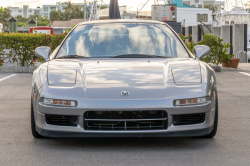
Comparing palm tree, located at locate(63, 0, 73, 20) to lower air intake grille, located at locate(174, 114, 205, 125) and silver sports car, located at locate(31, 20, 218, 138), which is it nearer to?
silver sports car, located at locate(31, 20, 218, 138)

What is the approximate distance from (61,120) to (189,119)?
125cm

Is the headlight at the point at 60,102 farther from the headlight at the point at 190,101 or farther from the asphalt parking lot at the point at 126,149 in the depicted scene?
the headlight at the point at 190,101

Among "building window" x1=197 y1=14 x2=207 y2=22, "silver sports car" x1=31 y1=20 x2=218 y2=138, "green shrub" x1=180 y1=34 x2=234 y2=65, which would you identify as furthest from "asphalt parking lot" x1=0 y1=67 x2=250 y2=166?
"building window" x1=197 y1=14 x2=207 y2=22

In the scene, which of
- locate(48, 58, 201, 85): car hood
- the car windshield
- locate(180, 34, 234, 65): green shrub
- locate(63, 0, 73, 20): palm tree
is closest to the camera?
locate(48, 58, 201, 85): car hood

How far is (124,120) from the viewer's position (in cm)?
379

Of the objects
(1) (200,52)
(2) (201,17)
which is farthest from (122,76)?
(2) (201,17)

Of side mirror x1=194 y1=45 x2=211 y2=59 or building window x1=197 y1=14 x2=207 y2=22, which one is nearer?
side mirror x1=194 y1=45 x2=211 y2=59

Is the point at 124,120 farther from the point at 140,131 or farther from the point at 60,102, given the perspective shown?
the point at 60,102

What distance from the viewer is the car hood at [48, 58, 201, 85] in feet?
13.1

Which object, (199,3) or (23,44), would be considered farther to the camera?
(199,3)

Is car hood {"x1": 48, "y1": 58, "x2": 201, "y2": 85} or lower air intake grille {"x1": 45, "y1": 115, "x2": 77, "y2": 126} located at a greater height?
car hood {"x1": 48, "y1": 58, "x2": 201, "y2": 85}

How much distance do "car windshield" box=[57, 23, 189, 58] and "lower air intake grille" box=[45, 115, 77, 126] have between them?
3.78 ft

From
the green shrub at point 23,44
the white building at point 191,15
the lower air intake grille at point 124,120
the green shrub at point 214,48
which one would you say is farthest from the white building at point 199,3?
the lower air intake grille at point 124,120

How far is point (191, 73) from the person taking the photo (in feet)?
13.7
